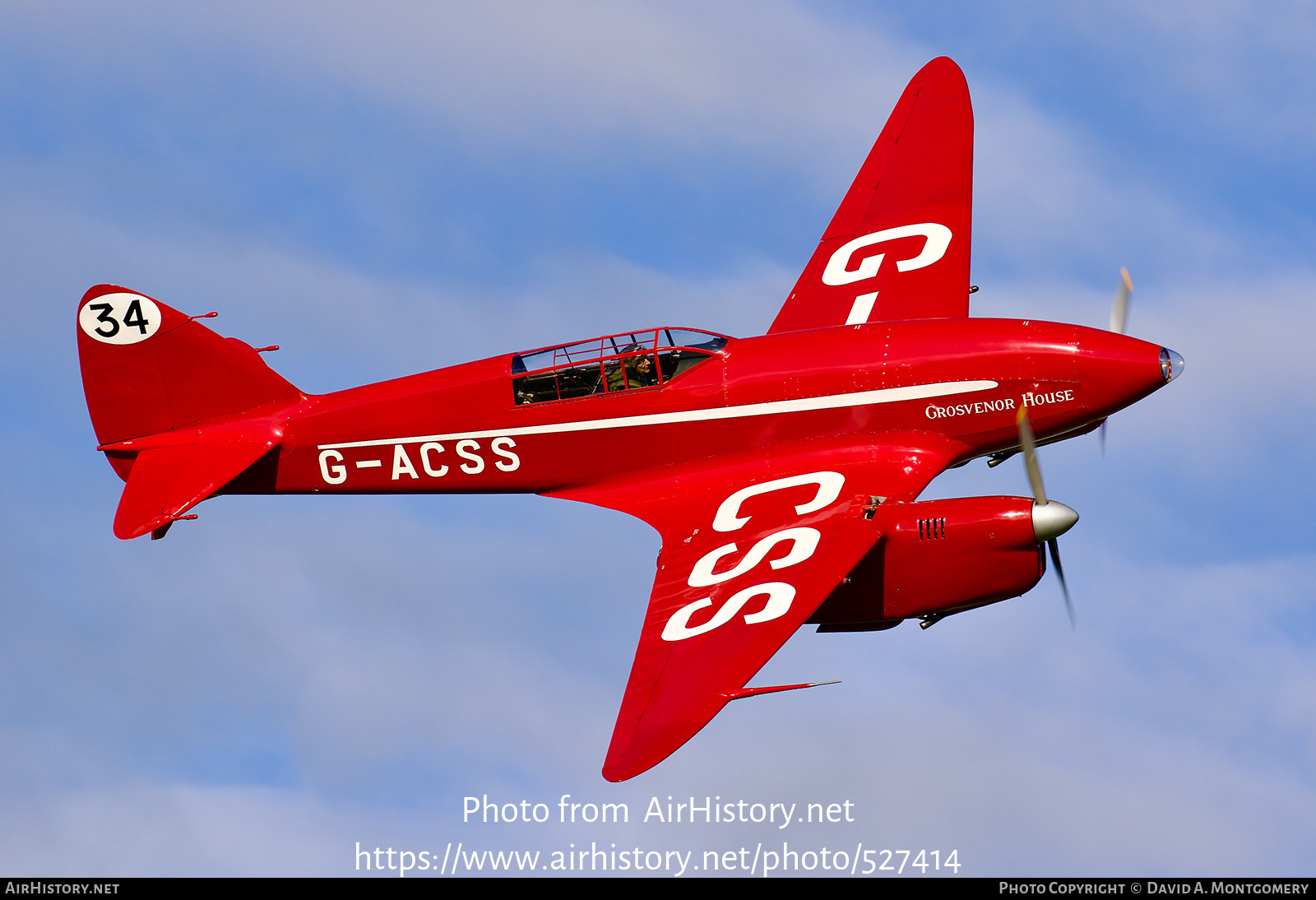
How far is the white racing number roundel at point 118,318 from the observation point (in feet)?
98.9

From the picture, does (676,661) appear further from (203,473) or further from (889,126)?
(889,126)

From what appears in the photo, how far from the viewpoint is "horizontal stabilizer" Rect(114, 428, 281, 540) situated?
1128 inches

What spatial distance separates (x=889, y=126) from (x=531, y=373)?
32.1 ft

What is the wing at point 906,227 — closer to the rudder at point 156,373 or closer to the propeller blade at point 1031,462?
the propeller blade at point 1031,462

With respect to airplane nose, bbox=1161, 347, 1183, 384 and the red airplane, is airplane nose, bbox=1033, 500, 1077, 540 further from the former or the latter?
airplane nose, bbox=1161, 347, 1183, 384

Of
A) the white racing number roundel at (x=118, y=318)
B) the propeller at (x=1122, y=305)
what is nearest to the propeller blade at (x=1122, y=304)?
the propeller at (x=1122, y=305)

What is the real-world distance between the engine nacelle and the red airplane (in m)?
0.03

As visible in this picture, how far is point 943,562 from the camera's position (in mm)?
26344

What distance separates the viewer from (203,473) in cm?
2950

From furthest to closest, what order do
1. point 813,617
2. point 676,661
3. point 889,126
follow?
point 889,126 → point 813,617 → point 676,661

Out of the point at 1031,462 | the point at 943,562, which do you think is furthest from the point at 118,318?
the point at 1031,462

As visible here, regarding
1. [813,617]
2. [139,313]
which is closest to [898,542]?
[813,617]

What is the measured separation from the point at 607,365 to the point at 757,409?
2576mm

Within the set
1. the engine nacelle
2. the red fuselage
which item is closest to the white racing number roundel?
the red fuselage
